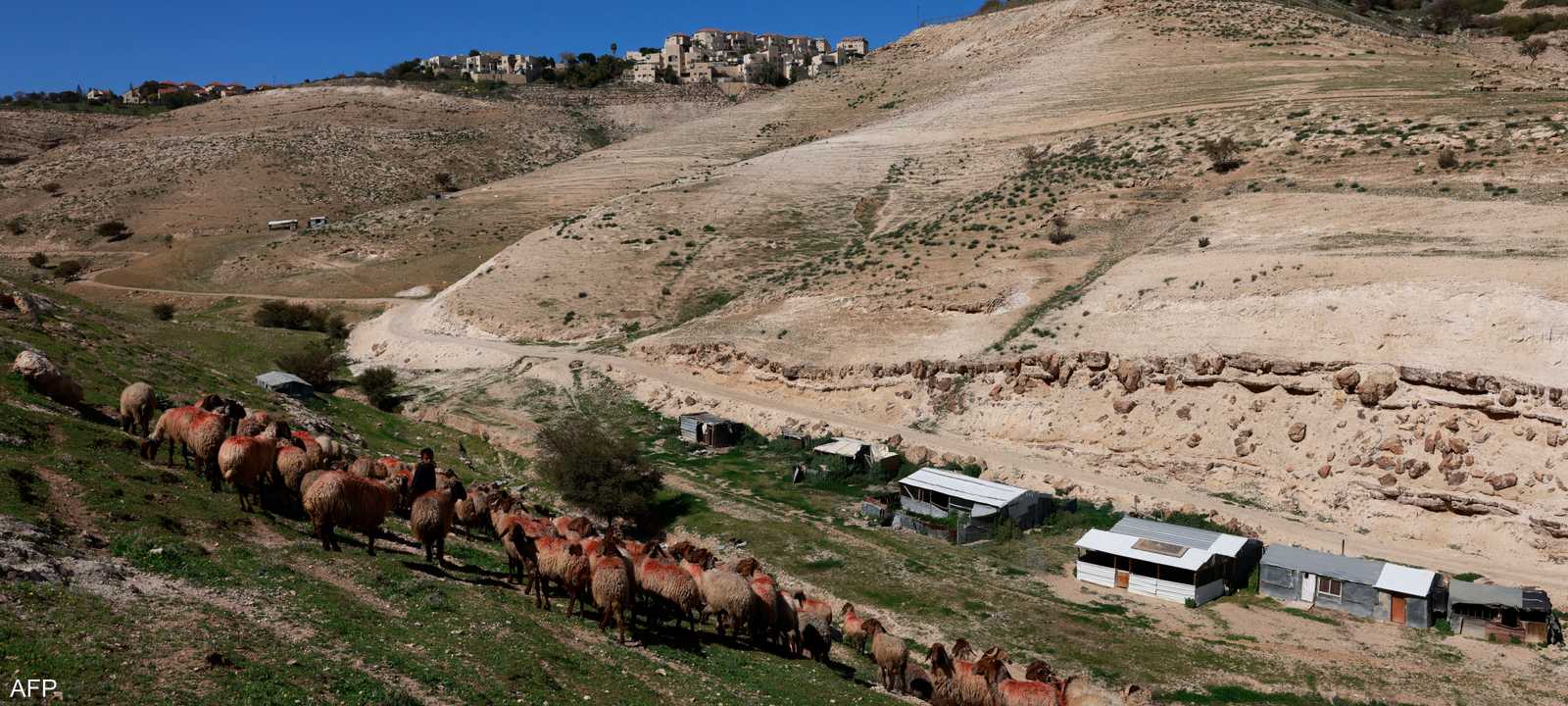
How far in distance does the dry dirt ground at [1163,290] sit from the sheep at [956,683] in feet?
61.0

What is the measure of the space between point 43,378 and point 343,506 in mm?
10247

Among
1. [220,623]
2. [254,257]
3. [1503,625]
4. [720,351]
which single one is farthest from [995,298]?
[254,257]

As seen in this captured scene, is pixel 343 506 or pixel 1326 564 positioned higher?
pixel 343 506

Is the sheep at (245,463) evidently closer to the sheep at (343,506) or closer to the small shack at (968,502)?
the sheep at (343,506)

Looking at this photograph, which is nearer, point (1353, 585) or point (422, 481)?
point (422, 481)

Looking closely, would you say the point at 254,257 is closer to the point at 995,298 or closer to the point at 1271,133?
the point at 995,298

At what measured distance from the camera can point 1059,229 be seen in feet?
187

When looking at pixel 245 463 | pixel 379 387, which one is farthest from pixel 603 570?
pixel 379 387

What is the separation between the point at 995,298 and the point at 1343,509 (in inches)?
816

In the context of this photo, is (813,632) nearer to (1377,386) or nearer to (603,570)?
(603,570)

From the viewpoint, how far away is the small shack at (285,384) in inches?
1686

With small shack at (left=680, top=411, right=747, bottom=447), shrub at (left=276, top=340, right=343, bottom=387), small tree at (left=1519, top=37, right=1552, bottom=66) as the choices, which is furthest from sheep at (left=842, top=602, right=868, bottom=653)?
small tree at (left=1519, top=37, right=1552, bottom=66)

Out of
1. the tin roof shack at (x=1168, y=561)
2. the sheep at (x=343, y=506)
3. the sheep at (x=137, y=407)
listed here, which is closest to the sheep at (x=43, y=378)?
the sheep at (x=137, y=407)

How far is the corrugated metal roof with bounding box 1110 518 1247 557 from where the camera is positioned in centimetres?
2942
